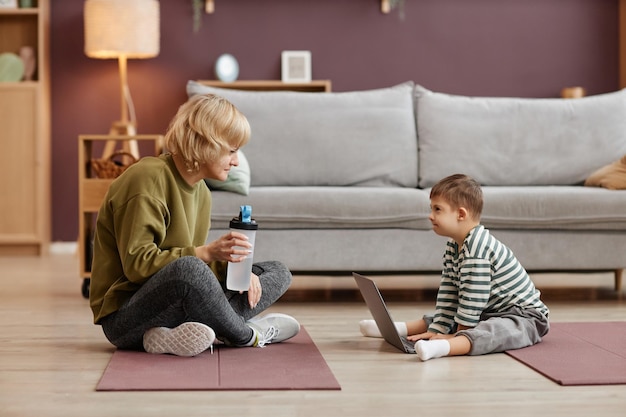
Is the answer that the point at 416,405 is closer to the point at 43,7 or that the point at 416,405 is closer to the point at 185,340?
the point at 185,340

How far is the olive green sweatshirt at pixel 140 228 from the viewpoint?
2254 mm

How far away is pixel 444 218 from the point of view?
2502 mm

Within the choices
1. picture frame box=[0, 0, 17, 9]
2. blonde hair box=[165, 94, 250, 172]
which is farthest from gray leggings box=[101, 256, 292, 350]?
picture frame box=[0, 0, 17, 9]

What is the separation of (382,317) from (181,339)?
1.74ft

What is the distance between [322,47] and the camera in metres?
5.78

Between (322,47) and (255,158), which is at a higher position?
(322,47)

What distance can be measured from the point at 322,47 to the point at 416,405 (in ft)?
13.6

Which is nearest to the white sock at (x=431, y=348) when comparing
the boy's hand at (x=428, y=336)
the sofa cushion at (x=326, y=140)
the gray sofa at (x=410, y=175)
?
the boy's hand at (x=428, y=336)

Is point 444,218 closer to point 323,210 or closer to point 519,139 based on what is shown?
point 323,210

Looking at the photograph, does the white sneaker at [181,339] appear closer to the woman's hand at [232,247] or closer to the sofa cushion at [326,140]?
the woman's hand at [232,247]

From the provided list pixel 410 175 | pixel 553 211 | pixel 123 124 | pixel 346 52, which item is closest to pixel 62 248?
pixel 123 124

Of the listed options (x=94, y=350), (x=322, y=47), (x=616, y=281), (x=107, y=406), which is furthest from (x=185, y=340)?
(x=322, y=47)

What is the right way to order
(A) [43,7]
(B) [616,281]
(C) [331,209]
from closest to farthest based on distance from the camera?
1. (C) [331,209]
2. (B) [616,281]
3. (A) [43,7]

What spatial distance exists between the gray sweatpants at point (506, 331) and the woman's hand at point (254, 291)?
516 mm
